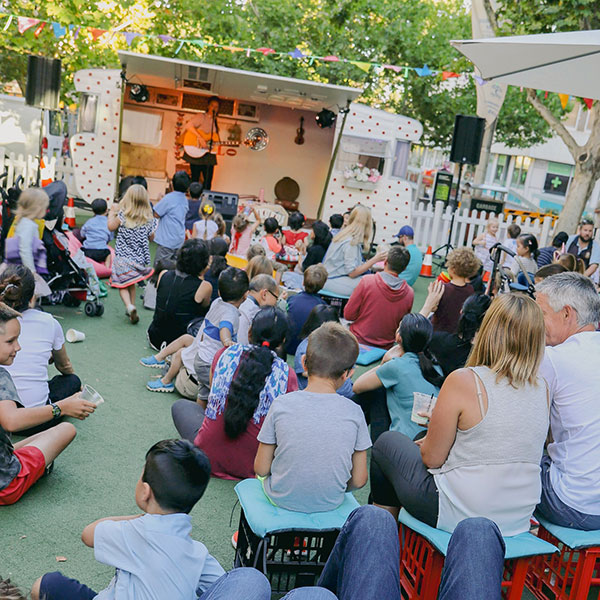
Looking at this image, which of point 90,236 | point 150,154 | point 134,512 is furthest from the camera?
point 150,154

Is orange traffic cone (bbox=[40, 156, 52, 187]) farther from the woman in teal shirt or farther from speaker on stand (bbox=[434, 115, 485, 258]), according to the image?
the woman in teal shirt

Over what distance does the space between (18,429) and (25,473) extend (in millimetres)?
208

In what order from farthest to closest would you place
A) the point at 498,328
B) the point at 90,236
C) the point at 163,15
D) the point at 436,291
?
the point at 163,15 → the point at 90,236 → the point at 436,291 → the point at 498,328

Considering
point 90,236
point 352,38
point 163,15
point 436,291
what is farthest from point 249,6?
point 436,291

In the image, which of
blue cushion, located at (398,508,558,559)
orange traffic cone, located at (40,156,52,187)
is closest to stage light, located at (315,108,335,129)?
orange traffic cone, located at (40,156,52,187)

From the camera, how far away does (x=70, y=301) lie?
24.5ft

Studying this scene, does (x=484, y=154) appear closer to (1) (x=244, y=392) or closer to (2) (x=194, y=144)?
(2) (x=194, y=144)

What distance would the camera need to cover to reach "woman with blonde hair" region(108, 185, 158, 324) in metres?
7.25

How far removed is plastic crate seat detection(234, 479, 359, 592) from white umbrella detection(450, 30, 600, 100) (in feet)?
10.1

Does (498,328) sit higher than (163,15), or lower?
lower

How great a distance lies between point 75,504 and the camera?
3.59 meters

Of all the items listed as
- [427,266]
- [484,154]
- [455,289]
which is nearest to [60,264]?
[455,289]

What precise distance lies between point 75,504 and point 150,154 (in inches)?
507

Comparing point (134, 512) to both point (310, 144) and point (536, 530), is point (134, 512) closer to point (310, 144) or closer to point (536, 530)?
point (536, 530)
